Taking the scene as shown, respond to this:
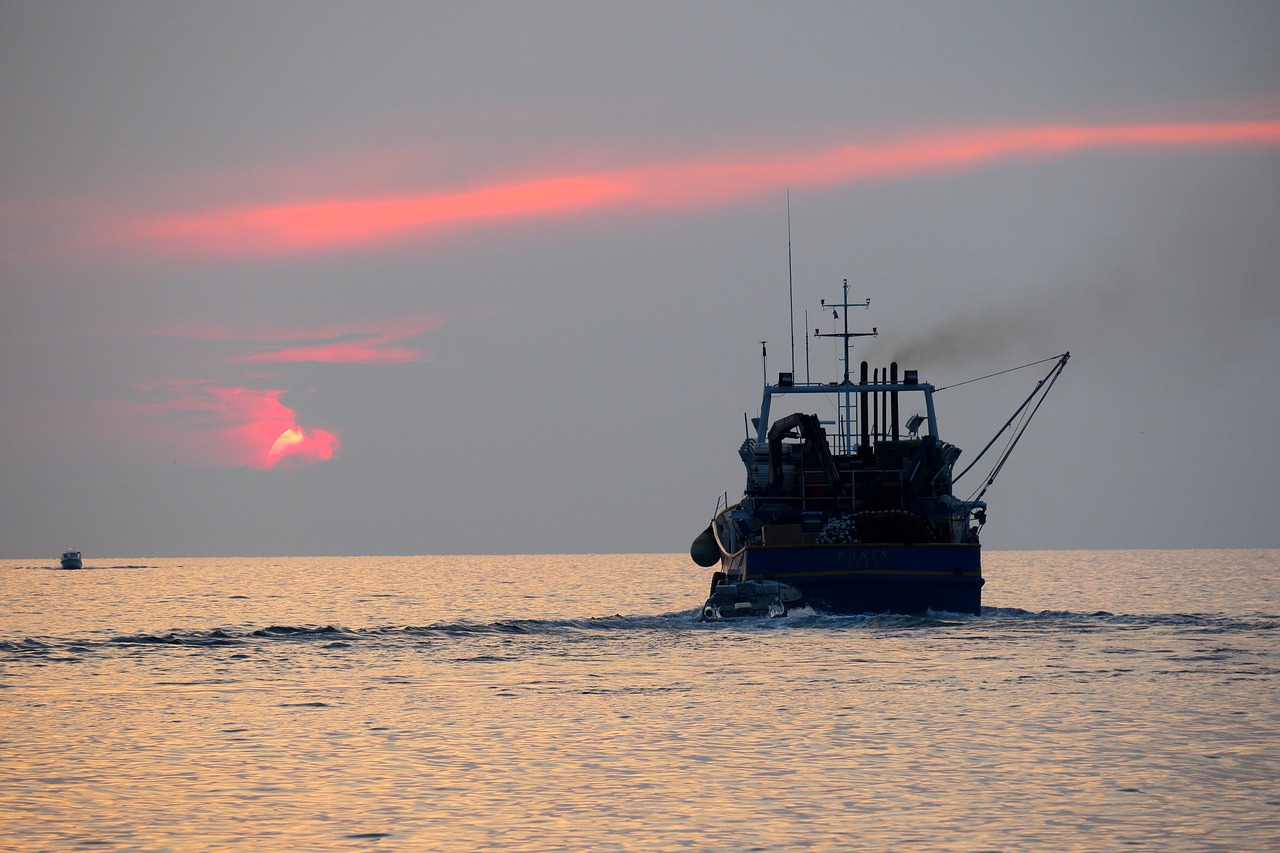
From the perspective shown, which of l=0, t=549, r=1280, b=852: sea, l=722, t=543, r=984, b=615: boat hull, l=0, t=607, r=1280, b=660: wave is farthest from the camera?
l=722, t=543, r=984, b=615: boat hull

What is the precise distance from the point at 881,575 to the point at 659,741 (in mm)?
30063

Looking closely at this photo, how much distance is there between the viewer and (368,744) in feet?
90.4

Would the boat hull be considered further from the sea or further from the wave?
the sea

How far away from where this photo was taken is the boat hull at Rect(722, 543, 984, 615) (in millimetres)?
56344

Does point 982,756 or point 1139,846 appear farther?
point 982,756

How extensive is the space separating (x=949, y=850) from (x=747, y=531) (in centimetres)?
4621

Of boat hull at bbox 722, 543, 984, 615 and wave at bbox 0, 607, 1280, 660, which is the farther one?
boat hull at bbox 722, 543, 984, 615

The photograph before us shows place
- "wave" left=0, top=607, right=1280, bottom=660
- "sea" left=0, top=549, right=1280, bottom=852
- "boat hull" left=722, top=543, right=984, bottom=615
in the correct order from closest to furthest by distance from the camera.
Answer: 1. "sea" left=0, top=549, right=1280, bottom=852
2. "wave" left=0, top=607, right=1280, bottom=660
3. "boat hull" left=722, top=543, right=984, bottom=615

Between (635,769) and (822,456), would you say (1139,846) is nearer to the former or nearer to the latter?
(635,769)

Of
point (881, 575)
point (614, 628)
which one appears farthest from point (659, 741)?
point (614, 628)

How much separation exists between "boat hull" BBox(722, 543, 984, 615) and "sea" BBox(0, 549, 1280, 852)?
159 cm

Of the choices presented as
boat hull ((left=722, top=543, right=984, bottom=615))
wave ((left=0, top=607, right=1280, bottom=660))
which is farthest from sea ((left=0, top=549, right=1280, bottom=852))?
boat hull ((left=722, top=543, right=984, bottom=615))

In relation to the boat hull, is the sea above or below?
below

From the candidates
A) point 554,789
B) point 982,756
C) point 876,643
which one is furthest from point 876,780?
point 876,643
